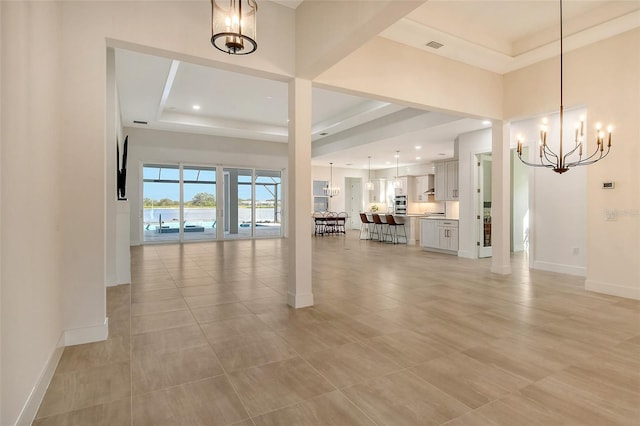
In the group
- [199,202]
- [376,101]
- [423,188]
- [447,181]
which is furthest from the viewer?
[423,188]

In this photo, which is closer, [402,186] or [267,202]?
[267,202]

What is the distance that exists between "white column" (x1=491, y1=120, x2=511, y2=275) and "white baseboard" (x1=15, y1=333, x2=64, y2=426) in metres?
6.17

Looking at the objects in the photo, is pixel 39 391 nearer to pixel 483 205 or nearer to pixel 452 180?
pixel 483 205

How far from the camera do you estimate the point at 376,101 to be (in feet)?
24.9

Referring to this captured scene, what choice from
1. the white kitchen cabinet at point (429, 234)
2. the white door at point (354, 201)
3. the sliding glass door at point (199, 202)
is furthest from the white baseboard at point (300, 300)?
the white door at point (354, 201)

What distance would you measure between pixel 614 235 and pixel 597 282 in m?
0.70

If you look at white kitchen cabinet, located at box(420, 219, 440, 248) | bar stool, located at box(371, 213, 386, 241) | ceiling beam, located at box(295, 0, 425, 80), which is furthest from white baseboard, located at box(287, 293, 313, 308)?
bar stool, located at box(371, 213, 386, 241)

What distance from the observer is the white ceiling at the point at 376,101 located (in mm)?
4211

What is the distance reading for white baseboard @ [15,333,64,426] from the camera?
171 cm

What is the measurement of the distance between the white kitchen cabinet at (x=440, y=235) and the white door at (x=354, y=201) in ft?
24.7

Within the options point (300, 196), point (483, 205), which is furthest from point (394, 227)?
point (300, 196)

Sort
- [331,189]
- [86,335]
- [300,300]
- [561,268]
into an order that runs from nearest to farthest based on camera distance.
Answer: [86,335] → [300,300] → [561,268] → [331,189]

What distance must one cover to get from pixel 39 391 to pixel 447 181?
9163mm

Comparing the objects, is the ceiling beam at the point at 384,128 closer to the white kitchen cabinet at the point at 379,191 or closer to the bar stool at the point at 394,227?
the bar stool at the point at 394,227
